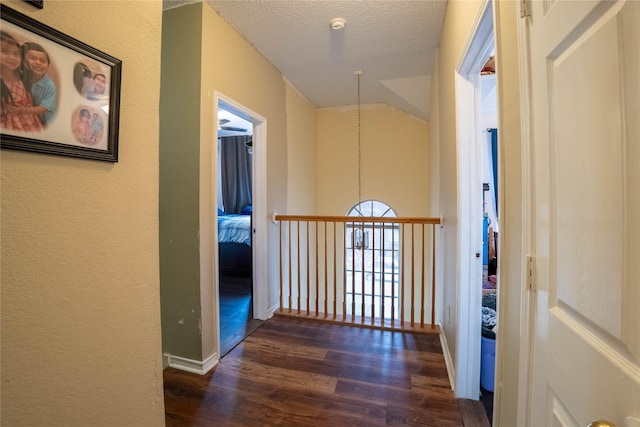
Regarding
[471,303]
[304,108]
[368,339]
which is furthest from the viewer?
[304,108]

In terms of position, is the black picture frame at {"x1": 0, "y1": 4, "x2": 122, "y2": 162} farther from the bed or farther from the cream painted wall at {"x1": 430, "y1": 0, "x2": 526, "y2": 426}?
the bed

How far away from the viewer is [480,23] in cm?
118

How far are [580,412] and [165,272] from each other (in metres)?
2.19

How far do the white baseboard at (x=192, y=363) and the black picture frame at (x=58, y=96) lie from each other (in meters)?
1.66

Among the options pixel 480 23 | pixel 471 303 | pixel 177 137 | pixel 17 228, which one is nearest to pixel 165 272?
pixel 177 137

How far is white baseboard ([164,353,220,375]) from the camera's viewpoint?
1.91 metres

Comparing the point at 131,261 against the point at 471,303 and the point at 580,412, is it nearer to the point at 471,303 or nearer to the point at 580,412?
the point at 580,412

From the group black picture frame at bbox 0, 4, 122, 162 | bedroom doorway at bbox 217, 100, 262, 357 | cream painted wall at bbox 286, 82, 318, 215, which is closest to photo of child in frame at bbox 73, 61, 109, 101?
black picture frame at bbox 0, 4, 122, 162

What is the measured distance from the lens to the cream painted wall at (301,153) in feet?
11.1

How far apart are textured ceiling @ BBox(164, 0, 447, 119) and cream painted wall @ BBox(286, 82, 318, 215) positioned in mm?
273

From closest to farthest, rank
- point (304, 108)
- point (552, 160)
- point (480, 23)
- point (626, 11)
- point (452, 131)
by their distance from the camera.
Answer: point (626, 11), point (552, 160), point (480, 23), point (452, 131), point (304, 108)

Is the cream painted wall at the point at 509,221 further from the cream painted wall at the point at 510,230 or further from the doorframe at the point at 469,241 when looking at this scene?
the doorframe at the point at 469,241

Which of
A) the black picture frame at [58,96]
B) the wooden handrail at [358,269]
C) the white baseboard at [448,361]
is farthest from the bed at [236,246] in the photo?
the black picture frame at [58,96]

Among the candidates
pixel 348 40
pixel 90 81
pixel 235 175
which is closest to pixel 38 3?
pixel 90 81
